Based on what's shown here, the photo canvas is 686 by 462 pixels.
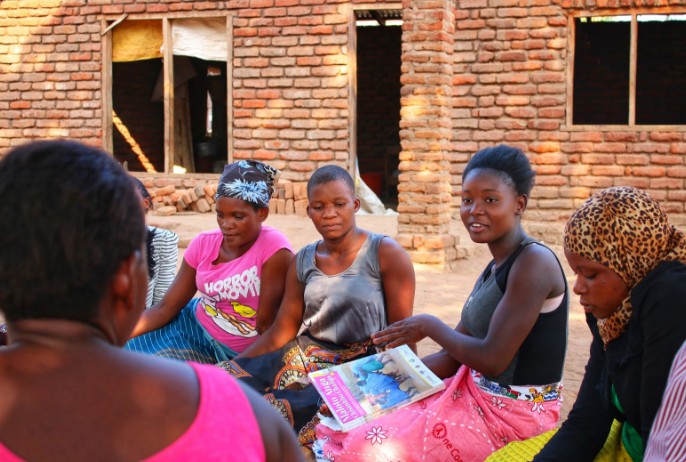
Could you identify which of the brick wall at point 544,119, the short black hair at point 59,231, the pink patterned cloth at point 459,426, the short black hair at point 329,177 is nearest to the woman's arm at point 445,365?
the pink patterned cloth at point 459,426

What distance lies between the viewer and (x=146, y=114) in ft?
47.9

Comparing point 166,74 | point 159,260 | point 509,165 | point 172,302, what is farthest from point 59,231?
point 166,74

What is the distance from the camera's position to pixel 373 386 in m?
2.79

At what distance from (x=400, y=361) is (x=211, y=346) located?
47.2 inches

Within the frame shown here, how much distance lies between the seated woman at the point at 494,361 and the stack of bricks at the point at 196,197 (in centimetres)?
717

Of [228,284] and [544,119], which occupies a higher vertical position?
[544,119]

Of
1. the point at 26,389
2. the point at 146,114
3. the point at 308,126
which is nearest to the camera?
the point at 26,389

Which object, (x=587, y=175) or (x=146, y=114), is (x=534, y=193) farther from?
(x=146, y=114)

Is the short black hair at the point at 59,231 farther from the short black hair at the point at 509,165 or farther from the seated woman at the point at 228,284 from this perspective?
the seated woman at the point at 228,284

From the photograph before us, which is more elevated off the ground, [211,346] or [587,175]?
[587,175]

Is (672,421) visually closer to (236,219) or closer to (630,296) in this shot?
(630,296)

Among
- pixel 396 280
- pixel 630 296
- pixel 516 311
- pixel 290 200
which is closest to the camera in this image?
pixel 630 296

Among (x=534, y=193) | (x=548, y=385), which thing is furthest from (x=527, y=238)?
(x=534, y=193)

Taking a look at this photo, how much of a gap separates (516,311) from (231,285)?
4.91ft
